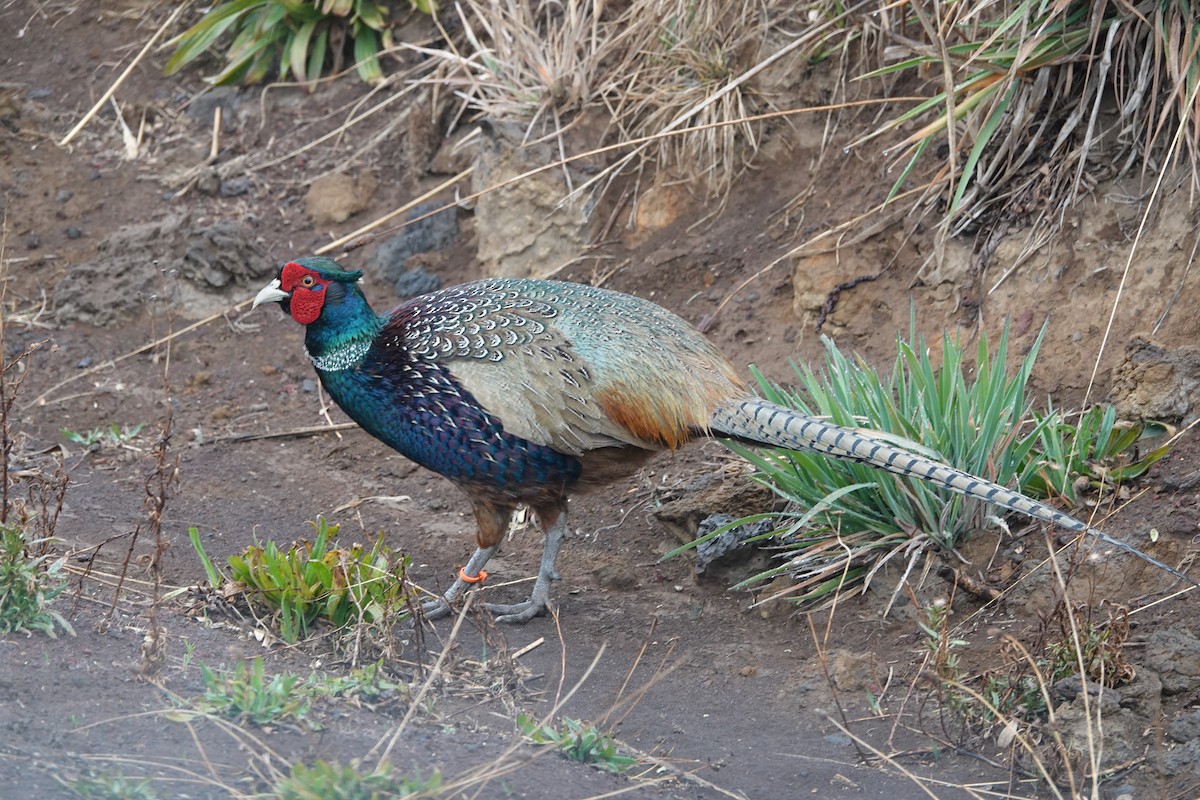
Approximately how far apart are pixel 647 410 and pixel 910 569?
39.5 inches

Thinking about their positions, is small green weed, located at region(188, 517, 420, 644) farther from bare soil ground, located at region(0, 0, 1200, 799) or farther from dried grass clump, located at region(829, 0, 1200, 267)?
dried grass clump, located at region(829, 0, 1200, 267)

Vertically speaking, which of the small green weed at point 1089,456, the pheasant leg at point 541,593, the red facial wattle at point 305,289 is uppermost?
the red facial wattle at point 305,289

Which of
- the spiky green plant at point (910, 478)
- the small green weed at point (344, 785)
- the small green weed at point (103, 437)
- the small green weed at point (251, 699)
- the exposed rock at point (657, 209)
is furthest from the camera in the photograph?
the exposed rock at point (657, 209)

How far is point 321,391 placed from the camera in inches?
252

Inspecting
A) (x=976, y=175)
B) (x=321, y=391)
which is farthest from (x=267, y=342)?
(x=976, y=175)

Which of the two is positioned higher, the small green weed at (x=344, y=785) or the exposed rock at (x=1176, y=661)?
the small green weed at (x=344, y=785)

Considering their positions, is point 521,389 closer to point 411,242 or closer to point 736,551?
point 736,551

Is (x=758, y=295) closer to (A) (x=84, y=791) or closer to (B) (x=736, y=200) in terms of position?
(B) (x=736, y=200)

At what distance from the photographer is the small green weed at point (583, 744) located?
3094mm

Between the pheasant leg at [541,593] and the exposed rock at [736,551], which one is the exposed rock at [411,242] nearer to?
the pheasant leg at [541,593]

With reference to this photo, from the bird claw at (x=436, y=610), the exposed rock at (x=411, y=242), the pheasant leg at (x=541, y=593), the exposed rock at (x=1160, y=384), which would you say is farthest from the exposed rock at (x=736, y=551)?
the exposed rock at (x=411, y=242)

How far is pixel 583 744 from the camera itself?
310 centimetres

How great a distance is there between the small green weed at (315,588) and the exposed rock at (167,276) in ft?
10.2

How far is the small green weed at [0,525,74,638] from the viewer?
333 cm
